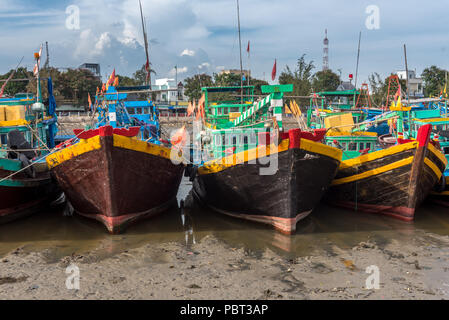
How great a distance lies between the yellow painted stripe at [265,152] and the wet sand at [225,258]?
181cm

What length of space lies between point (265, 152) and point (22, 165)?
7055mm

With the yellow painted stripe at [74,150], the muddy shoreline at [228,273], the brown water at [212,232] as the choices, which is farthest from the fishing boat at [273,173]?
the yellow painted stripe at [74,150]

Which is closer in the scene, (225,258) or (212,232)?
(225,258)

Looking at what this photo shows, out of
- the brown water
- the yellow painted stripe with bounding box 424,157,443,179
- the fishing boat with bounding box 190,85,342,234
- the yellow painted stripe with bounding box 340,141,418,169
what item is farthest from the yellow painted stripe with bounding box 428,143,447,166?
the fishing boat with bounding box 190,85,342,234

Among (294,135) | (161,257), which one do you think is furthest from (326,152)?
(161,257)

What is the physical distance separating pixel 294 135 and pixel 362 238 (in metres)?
3.33

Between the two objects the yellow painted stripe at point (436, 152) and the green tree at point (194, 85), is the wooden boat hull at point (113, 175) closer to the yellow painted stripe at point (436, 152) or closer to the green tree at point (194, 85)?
the yellow painted stripe at point (436, 152)

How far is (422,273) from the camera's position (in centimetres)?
836

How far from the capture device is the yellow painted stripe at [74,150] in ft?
33.2

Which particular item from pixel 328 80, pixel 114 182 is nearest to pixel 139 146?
pixel 114 182

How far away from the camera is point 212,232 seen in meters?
11.3

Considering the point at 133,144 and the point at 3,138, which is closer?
the point at 133,144

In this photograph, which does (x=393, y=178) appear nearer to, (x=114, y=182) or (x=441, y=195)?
(x=441, y=195)
